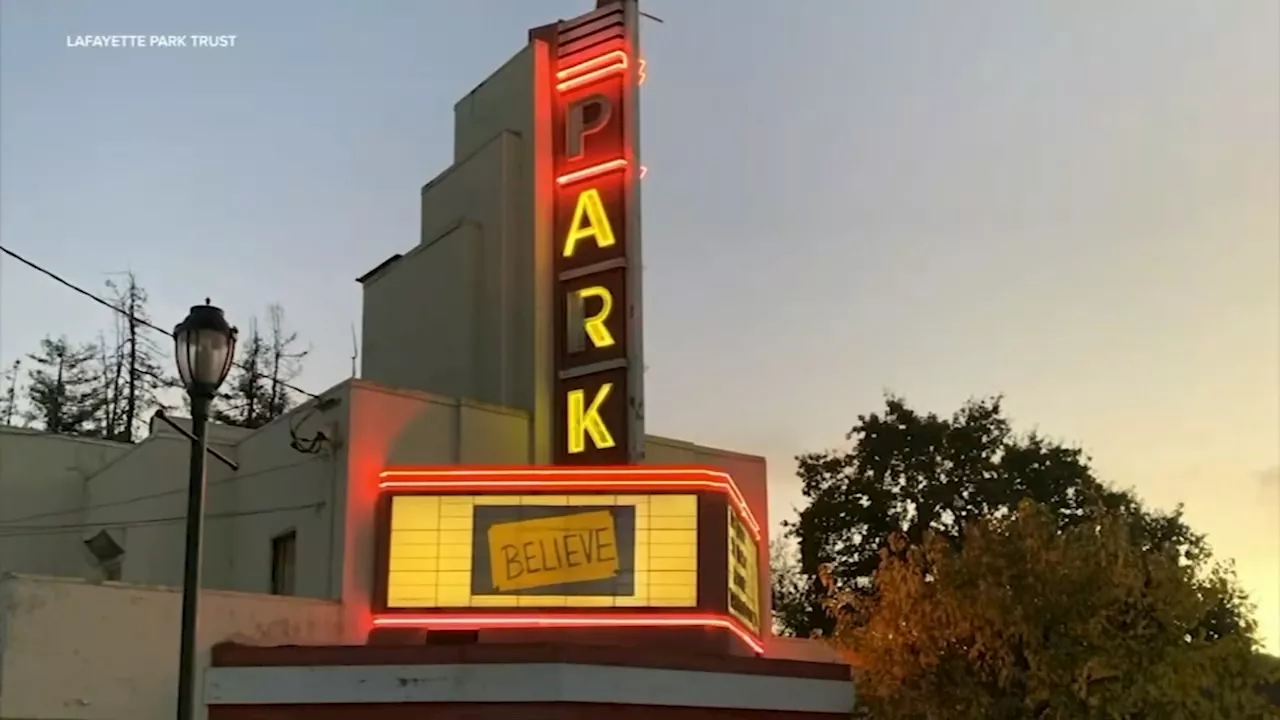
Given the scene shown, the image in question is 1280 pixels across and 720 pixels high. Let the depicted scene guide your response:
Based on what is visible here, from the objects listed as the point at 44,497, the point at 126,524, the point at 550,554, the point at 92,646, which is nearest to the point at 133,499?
the point at 126,524

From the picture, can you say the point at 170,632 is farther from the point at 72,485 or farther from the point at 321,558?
the point at 72,485

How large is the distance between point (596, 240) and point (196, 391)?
1177cm

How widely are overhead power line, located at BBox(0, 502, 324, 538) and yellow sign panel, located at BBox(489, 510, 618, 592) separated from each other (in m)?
2.69

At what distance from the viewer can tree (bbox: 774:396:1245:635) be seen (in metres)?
40.1

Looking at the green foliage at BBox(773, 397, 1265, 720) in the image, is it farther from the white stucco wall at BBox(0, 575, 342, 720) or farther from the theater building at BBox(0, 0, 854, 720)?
the white stucco wall at BBox(0, 575, 342, 720)

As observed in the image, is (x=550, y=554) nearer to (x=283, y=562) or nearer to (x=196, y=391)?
(x=283, y=562)

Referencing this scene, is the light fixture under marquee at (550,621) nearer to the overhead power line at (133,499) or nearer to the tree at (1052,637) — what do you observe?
the tree at (1052,637)

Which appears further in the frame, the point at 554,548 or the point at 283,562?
the point at 283,562

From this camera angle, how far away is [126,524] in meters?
25.6

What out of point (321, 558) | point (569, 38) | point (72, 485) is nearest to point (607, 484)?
point (321, 558)

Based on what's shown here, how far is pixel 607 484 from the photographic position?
19578 millimetres

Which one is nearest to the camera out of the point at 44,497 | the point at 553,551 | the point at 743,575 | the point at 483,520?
the point at 553,551

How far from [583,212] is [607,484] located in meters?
4.74

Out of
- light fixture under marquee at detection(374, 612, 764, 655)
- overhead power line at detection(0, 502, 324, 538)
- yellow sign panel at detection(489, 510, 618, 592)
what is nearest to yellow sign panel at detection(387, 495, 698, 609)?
yellow sign panel at detection(489, 510, 618, 592)
